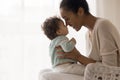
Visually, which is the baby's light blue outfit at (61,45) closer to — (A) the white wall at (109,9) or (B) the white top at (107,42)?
(B) the white top at (107,42)

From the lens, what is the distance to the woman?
4.81ft

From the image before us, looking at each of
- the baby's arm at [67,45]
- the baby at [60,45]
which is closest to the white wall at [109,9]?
the baby at [60,45]

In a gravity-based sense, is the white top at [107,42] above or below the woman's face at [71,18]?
below

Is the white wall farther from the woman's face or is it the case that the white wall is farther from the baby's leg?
the baby's leg

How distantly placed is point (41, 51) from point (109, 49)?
0.92 meters

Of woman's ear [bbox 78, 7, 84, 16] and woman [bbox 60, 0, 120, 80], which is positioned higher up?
woman's ear [bbox 78, 7, 84, 16]

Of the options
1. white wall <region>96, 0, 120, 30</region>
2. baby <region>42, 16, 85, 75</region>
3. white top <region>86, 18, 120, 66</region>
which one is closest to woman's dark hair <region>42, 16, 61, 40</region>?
baby <region>42, 16, 85, 75</region>

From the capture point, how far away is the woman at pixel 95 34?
1466 millimetres

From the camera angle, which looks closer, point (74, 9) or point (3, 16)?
point (74, 9)

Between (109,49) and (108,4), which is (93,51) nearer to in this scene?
(109,49)

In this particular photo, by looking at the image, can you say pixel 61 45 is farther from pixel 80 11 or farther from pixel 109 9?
pixel 109 9

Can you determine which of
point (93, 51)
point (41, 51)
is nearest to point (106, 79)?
point (93, 51)

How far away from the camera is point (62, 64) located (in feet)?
5.24

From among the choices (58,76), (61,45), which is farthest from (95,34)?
(58,76)
